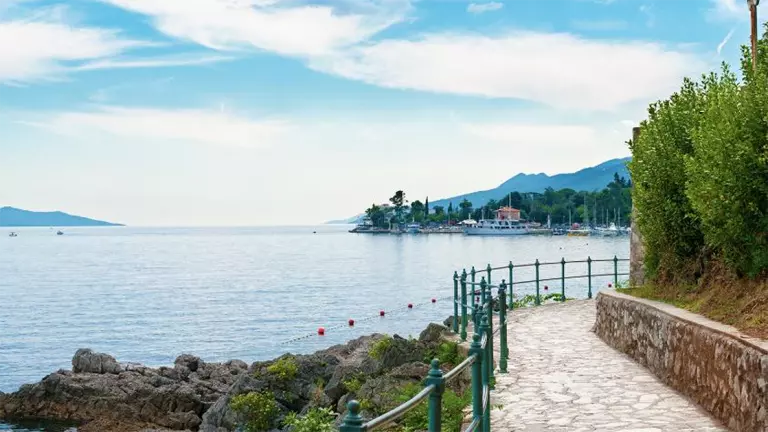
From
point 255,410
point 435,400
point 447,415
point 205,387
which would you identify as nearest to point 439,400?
point 435,400

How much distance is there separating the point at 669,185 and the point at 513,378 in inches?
187

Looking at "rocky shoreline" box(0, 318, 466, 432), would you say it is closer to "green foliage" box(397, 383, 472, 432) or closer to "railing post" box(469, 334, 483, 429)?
"green foliage" box(397, 383, 472, 432)

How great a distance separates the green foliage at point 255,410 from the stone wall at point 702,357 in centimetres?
758

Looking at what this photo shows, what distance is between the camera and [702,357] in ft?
30.2

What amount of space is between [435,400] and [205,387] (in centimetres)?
2013

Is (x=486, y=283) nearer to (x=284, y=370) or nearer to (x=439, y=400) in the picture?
(x=284, y=370)

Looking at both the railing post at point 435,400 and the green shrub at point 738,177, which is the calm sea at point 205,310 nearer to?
the green shrub at point 738,177

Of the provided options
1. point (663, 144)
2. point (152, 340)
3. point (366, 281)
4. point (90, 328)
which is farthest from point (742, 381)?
point (366, 281)

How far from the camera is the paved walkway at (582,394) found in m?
8.64

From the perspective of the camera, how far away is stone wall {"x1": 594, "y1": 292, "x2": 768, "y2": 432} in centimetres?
757

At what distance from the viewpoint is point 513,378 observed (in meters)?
11.5

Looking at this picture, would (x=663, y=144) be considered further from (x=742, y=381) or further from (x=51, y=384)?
(x=51, y=384)

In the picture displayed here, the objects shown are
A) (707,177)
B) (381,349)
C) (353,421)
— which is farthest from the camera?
(381,349)

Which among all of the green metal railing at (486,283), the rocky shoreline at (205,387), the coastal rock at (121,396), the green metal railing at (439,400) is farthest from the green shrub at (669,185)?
the coastal rock at (121,396)
